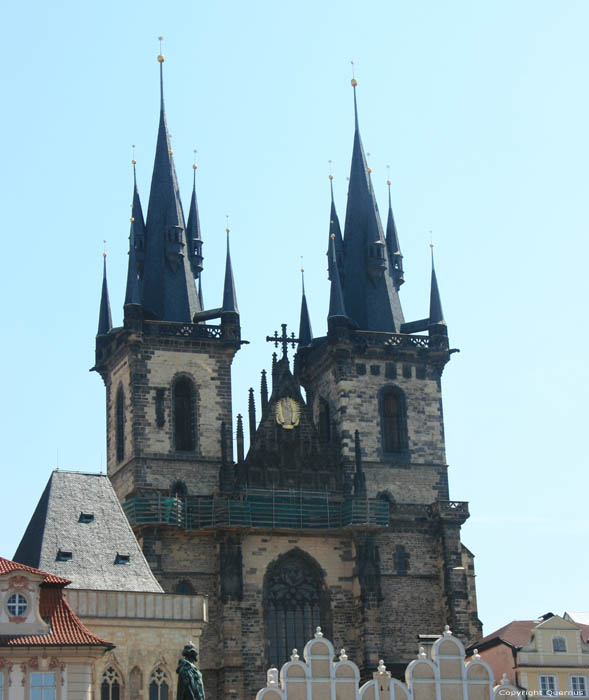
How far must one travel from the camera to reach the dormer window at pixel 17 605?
4169cm

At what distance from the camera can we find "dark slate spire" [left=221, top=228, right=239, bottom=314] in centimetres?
6719

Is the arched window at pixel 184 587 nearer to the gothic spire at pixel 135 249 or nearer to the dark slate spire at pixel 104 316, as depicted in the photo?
the gothic spire at pixel 135 249

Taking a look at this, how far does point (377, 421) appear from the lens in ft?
220

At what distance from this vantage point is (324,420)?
68562 millimetres

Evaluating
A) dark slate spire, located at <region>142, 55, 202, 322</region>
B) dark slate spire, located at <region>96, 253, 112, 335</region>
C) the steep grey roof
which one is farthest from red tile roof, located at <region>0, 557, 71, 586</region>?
dark slate spire, located at <region>96, 253, 112, 335</region>

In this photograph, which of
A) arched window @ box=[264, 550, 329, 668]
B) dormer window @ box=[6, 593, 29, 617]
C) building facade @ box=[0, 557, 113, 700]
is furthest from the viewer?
arched window @ box=[264, 550, 329, 668]

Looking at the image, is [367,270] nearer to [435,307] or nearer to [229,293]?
[435,307]

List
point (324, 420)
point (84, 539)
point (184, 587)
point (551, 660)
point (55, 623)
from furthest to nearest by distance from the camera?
point (324, 420) → point (184, 587) → point (551, 660) → point (84, 539) → point (55, 623)

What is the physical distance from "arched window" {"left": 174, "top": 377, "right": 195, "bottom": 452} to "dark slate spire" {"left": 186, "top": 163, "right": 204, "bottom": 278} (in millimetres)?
5936

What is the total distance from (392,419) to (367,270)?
23.3ft

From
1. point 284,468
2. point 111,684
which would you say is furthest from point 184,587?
point 111,684

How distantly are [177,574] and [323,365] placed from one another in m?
12.1

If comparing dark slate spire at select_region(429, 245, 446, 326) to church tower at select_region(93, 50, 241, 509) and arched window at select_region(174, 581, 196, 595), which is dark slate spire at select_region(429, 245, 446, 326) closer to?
church tower at select_region(93, 50, 241, 509)

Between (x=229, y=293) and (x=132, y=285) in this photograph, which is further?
(x=229, y=293)
